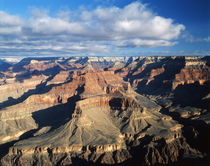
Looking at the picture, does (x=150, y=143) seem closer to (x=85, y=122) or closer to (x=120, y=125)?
(x=120, y=125)

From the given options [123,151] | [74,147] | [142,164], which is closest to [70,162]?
[74,147]

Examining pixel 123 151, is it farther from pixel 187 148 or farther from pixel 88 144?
pixel 187 148

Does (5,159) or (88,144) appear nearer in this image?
(5,159)

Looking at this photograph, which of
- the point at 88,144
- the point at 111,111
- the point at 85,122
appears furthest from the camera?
the point at 111,111

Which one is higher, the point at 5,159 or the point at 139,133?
the point at 139,133

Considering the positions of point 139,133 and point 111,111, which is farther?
point 111,111

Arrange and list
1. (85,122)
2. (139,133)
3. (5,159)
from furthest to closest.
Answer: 1. (85,122)
2. (139,133)
3. (5,159)

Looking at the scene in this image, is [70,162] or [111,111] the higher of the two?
[111,111]

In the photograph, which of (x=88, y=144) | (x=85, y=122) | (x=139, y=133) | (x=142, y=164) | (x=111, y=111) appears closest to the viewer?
(x=142, y=164)

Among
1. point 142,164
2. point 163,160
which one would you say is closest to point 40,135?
point 142,164
